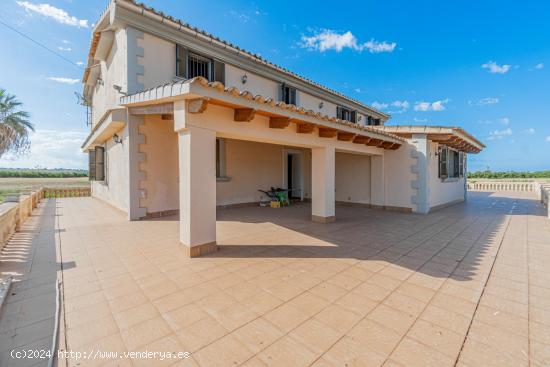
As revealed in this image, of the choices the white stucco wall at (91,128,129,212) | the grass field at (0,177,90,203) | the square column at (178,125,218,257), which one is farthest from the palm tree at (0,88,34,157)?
the square column at (178,125,218,257)

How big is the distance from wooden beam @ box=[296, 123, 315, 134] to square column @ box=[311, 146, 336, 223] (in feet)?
3.64

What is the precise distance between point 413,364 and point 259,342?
3.93 ft

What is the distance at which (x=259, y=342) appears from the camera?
197cm

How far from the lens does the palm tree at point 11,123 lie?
17.1 metres

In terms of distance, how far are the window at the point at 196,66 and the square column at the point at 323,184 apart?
15.2 ft

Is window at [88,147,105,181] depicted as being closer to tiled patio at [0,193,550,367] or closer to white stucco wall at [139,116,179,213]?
white stucco wall at [139,116,179,213]

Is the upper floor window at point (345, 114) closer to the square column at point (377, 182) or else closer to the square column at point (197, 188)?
the square column at point (377, 182)

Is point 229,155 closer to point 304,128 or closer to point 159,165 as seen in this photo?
point 159,165

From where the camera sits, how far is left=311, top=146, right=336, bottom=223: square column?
22.2ft

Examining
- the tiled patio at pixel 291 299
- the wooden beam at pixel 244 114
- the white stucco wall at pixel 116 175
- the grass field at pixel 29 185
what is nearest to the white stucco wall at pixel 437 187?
the tiled patio at pixel 291 299

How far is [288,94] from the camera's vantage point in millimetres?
11008

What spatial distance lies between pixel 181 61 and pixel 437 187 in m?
10.9

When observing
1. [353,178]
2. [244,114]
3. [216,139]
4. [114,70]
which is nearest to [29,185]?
[114,70]

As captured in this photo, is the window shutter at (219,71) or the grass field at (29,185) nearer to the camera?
the window shutter at (219,71)
